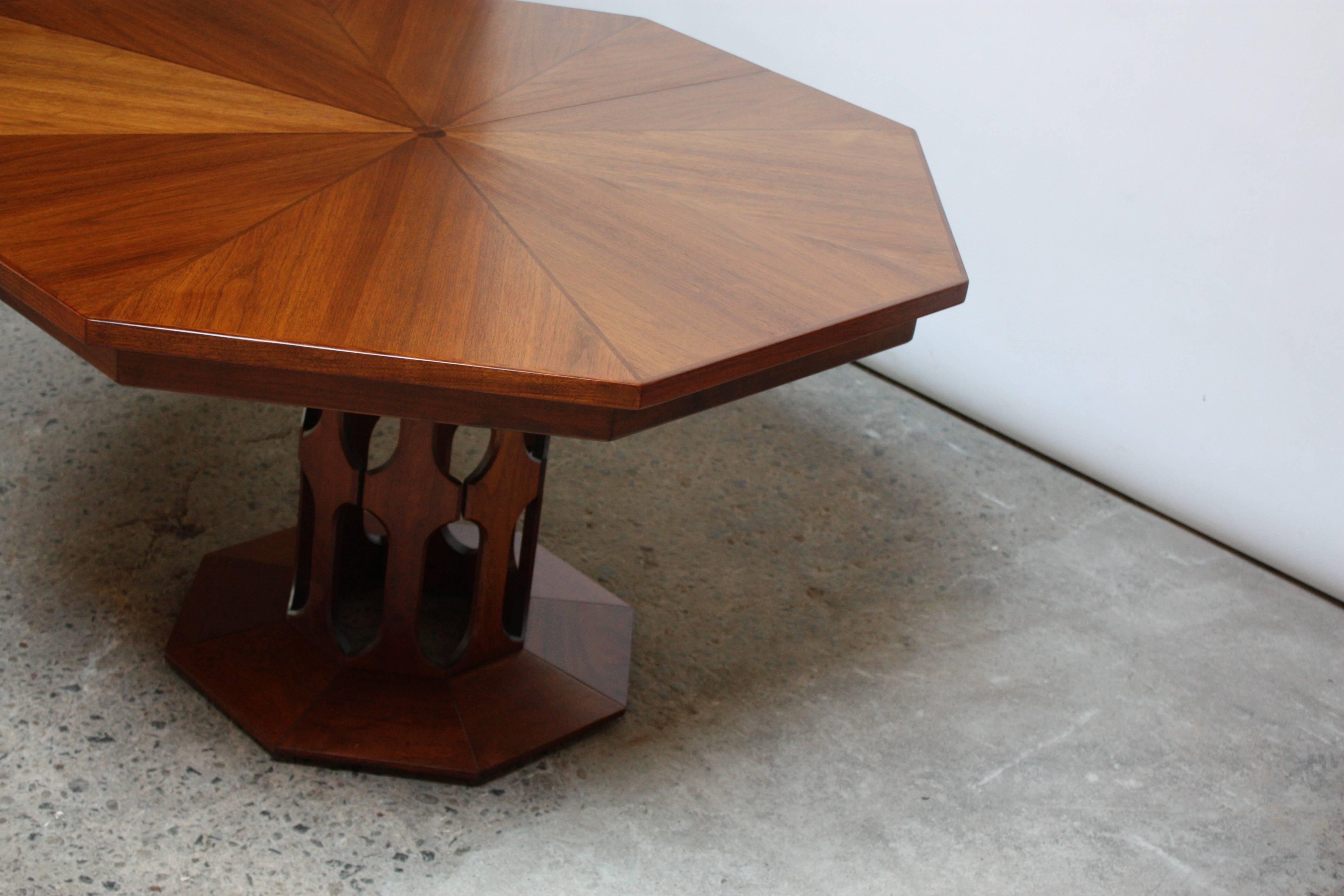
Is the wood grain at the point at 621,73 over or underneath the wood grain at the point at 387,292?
over

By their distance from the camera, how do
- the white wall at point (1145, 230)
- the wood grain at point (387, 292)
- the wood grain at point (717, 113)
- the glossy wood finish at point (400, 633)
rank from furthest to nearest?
the white wall at point (1145, 230) → the wood grain at point (717, 113) → the glossy wood finish at point (400, 633) → the wood grain at point (387, 292)

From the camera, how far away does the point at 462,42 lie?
2033 millimetres

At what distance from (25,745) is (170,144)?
0.84m

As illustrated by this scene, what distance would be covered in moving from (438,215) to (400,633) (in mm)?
655

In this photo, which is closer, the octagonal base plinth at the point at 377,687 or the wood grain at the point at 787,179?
the wood grain at the point at 787,179

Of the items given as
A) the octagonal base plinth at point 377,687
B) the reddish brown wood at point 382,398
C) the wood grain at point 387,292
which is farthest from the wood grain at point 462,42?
the octagonal base plinth at point 377,687

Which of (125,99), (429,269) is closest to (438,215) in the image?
(429,269)

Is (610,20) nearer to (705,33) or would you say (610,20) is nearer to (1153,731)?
(705,33)

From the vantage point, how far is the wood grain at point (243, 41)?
1.72 meters

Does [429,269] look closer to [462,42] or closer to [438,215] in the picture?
[438,215]

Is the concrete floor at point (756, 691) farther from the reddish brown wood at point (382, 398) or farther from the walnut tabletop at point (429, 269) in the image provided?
the reddish brown wood at point (382, 398)

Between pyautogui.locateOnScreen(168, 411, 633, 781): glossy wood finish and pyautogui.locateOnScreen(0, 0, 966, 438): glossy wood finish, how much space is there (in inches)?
13.3

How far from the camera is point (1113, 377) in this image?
2.57m

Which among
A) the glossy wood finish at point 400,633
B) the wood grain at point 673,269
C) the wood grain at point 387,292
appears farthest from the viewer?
the glossy wood finish at point 400,633
